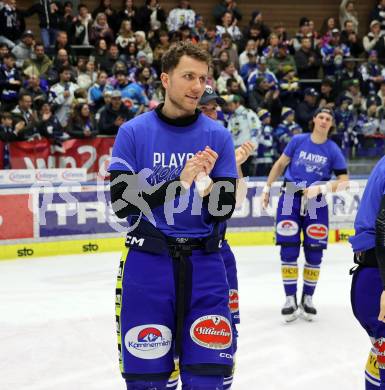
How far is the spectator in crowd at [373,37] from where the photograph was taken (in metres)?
18.0

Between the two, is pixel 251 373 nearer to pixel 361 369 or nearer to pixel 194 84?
pixel 361 369

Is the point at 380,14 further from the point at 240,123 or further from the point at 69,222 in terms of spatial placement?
the point at 69,222

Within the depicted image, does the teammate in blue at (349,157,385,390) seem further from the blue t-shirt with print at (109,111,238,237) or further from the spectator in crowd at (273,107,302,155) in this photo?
the spectator in crowd at (273,107,302,155)

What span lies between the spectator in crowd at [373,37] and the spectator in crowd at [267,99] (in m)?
4.02

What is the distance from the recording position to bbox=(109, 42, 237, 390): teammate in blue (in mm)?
3656

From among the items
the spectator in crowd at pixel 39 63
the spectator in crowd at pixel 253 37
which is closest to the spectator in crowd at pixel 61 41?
the spectator in crowd at pixel 39 63

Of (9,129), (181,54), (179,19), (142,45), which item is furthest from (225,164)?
(179,19)

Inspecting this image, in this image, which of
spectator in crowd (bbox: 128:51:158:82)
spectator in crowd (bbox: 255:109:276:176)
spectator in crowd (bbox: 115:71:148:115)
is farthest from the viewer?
spectator in crowd (bbox: 128:51:158:82)

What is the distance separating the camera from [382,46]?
1777 centimetres

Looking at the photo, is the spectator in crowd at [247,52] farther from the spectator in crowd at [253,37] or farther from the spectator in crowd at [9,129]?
the spectator in crowd at [9,129]

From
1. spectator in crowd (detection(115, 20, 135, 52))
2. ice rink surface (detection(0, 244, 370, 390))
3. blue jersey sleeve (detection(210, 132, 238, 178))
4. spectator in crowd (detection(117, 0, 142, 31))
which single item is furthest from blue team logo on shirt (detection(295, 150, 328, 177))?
spectator in crowd (detection(117, 0, 142, 31))

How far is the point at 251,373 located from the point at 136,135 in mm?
3014

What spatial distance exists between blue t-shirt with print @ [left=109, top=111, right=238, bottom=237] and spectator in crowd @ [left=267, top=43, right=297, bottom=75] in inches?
500

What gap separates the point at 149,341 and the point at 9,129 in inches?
368
